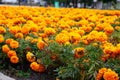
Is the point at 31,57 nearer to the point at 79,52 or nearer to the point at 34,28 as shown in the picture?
the point at 79,52

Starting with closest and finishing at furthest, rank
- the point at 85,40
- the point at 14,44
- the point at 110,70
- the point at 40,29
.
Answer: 1. the point at 110,70
2. the point at 85,40
3. the point at 14,44
4. the point at 40,29

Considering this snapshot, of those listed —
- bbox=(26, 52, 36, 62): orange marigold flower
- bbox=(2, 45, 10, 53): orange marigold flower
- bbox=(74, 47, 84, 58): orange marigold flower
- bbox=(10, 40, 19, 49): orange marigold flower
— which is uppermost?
bbox=(74, 47, 84, 58): orange marigold flower

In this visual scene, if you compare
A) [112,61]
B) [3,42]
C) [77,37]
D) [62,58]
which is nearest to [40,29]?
[3,42]

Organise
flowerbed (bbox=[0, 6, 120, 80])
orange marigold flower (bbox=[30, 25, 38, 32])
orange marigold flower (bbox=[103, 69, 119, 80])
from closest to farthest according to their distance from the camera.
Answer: orange marigold flower (bbox=[103, 69, 119, 80]), flowerbed (bbox=[0, 6, 120, 80]), orange marigold flower (bbox=[30, 25, 38, 32])

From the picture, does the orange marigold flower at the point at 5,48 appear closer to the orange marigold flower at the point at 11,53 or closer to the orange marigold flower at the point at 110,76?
the orange marigold flower at the point at 11,53

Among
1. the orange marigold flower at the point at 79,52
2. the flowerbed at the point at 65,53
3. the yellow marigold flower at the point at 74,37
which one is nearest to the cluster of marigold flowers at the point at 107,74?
the flowerbed at the point at 65,53

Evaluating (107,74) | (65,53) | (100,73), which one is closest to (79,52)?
(65,53)

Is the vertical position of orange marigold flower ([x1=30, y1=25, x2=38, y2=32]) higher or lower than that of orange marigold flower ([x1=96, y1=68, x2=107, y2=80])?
higher

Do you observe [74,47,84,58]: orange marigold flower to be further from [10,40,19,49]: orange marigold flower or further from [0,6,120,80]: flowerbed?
[10,40,19,49]: orange marigold flower

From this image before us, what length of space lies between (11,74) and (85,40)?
1163mm

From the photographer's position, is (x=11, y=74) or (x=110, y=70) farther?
(x=11, y=74)

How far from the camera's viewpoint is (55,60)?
4.67m

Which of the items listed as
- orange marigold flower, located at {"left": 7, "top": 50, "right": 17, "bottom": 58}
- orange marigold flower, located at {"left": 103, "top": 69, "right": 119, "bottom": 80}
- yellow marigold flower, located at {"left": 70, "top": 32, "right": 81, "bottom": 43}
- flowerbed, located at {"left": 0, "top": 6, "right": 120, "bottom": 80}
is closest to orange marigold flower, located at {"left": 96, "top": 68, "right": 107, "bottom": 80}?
flowerbed, located at {"left": 0, "top": 6, "right": 120, "bottom": 80}

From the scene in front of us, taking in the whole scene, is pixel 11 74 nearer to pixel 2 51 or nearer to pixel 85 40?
pixel 2 51
